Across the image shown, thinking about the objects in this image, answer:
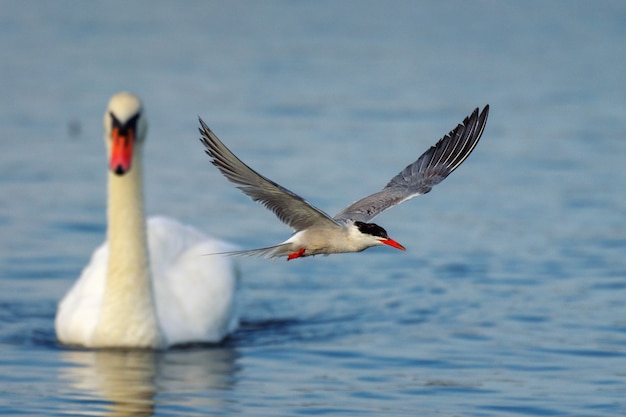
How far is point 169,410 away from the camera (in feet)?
26.7

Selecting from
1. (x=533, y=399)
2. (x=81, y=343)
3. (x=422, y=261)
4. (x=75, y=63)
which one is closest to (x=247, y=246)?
(x=422, y=261)

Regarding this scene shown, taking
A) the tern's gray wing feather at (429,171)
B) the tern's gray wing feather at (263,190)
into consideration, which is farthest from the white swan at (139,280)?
the tern's gray wing feather at (263,190)

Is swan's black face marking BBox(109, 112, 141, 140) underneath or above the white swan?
above

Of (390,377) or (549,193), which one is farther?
(549,193)

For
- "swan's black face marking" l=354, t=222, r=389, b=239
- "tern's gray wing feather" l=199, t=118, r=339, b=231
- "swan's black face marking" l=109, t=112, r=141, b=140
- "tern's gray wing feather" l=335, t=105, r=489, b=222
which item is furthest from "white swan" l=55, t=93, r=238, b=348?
"swan's black face marking" l=354, t=222, r=389, b=239

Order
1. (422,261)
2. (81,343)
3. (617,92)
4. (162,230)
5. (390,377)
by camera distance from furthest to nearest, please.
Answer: (617,92) → (422,261) → (162,230) → (81,343) → (390,377)

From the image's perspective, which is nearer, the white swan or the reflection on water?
the reflection on water

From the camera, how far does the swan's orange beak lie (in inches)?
351

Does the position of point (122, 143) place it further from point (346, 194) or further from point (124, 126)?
point (346, 194)

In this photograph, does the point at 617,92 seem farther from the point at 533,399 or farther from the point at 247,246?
the point at 533,399

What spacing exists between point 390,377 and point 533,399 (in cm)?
102

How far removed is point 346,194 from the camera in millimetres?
14086

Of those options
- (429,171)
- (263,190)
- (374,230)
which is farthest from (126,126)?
(374,230)

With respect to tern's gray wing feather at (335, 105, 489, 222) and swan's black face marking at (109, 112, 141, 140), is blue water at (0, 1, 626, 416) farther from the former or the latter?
swan's black face marking at (109, 112, 141, 140)
